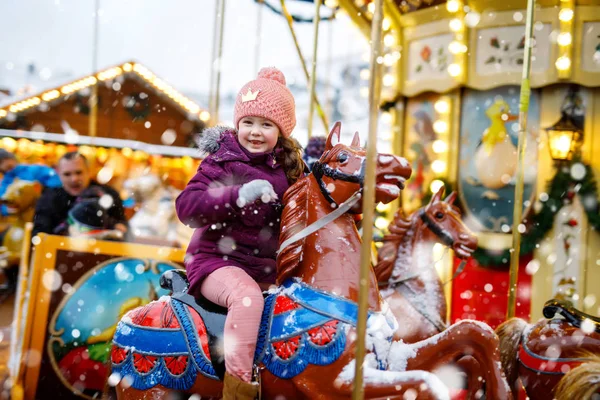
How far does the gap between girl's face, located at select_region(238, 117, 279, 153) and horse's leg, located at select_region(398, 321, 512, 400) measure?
0.99 meters

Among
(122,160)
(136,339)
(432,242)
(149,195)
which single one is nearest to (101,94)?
(122,160)

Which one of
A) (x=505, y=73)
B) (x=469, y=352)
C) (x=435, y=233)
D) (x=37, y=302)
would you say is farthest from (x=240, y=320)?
(x=505, y=73)

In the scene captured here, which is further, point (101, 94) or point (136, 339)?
point (101, 94)

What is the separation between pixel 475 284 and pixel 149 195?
12.8 feet

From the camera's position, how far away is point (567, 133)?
5.60 metres

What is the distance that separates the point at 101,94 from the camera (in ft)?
44.7

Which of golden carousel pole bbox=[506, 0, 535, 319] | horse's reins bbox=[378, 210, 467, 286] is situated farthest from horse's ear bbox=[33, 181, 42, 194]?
golden carousel pole bbox=[506, 0, 535, 319]

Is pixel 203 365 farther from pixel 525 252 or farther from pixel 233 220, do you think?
pixel 525 252

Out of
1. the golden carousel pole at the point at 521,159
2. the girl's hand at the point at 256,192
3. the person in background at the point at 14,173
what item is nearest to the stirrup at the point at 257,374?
the girl's hand at the point at 256,192

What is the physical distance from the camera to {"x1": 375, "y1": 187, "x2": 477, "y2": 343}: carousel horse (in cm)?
393

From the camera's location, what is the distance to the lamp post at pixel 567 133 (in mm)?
5609

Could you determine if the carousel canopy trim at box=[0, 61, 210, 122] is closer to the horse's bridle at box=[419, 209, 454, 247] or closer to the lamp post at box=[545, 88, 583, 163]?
the lamp post at box=[545, 88, 583, 163]

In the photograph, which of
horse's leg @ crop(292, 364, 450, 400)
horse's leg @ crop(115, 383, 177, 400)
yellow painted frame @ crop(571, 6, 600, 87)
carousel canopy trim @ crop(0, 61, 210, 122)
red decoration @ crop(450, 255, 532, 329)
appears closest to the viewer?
horse's leg @ crop(292, 364, 450, 400)

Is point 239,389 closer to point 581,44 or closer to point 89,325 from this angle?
point 89,325
